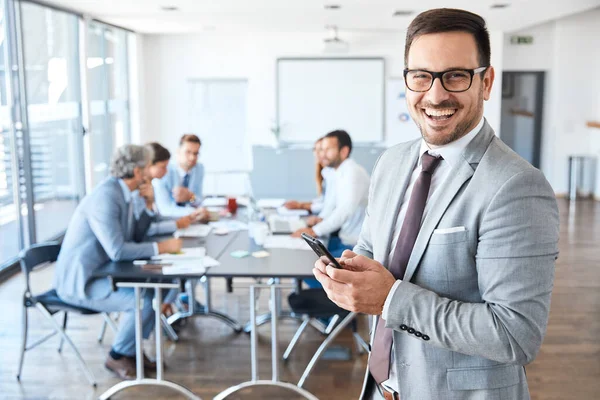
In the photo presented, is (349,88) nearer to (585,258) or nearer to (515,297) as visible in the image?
(585,258)

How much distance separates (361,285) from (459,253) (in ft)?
0.68

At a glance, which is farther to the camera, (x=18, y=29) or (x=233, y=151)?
(x=233, y=151)

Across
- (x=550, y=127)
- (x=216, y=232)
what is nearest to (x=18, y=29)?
(x=216, y=232)

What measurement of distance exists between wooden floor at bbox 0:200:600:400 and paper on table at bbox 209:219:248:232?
29.5 inches

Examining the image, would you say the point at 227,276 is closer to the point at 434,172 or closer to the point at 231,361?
the point at 231,361

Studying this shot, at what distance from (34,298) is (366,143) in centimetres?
804

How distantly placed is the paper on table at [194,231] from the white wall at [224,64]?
6.66 metres

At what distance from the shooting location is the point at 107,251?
387 centimetres

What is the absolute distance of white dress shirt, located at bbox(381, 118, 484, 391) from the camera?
1.43m

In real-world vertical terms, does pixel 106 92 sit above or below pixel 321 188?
above

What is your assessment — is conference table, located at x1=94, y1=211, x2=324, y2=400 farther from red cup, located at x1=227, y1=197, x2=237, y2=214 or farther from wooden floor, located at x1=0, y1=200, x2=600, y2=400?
red cup, located at x1=227, y1=197, x2=237, y2=214

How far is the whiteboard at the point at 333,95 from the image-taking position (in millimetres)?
11328

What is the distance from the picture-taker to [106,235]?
3.87 metres

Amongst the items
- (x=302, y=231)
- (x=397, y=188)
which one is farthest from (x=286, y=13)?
(x=397, y=188)
